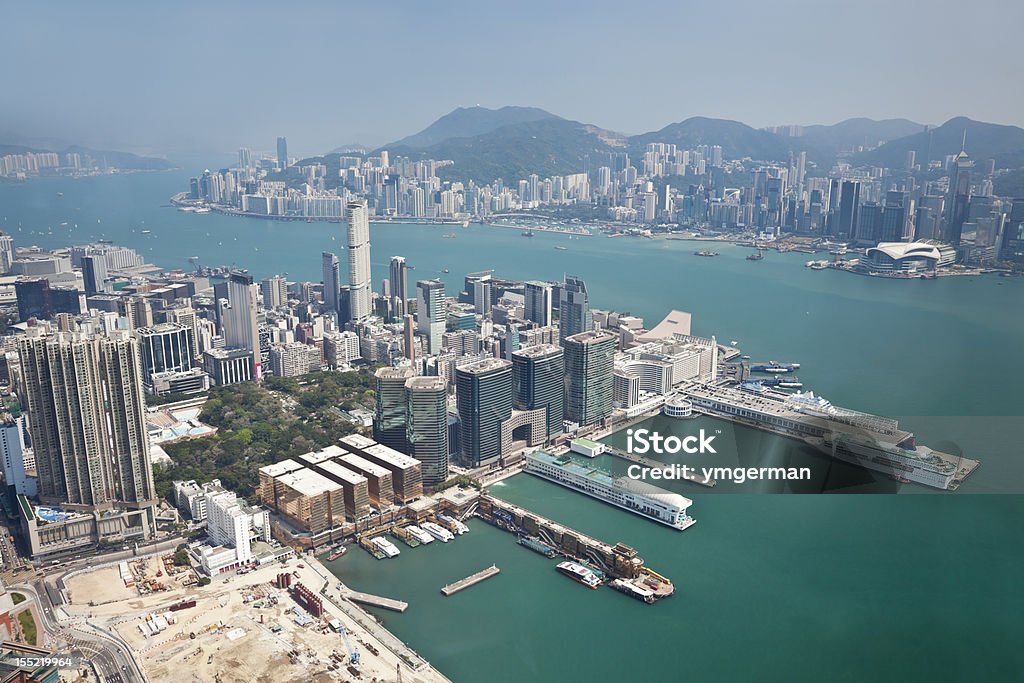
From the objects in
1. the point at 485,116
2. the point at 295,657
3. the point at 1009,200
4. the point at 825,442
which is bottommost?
the point at 295,657

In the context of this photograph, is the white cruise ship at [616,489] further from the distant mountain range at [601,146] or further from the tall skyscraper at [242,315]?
the distant mountain range at [601,146]

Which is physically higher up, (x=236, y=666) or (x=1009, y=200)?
(x=1009, y=200)

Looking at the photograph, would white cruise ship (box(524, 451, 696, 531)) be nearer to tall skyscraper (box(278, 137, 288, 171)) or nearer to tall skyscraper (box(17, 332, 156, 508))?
tall skyscraper (box(17, 332, 156, 508))

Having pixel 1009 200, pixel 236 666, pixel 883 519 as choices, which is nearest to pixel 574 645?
pixel 236 666

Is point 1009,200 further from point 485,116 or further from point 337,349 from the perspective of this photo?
point 485,116

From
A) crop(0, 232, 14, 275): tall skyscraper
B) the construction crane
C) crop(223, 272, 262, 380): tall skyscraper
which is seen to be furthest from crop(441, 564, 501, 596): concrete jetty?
crop(0, 232, 14, 275): tall skyscraper

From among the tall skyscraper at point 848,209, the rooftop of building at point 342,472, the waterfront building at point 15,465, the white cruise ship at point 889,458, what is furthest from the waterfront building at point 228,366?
the tall skyscraper at point 848,209
